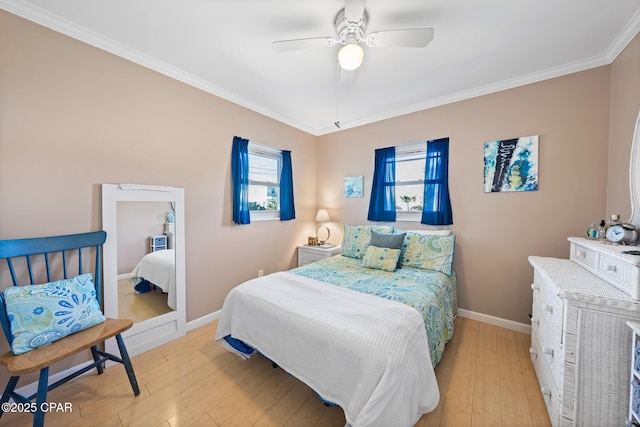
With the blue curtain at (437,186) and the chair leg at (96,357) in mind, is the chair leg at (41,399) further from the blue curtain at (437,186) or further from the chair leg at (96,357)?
the blue curtain at (437,186)

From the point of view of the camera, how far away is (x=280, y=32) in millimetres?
1803

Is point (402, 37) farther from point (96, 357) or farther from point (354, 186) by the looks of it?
point (96, 357)

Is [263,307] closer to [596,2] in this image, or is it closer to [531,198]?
[531,198]

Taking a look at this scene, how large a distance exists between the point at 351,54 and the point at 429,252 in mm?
2052

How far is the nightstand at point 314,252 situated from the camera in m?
3.44

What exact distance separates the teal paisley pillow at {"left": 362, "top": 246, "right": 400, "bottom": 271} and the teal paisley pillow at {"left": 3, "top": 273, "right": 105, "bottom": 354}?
2.33 meters

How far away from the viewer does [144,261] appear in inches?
85.4

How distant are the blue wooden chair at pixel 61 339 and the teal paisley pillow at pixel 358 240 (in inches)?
90.3

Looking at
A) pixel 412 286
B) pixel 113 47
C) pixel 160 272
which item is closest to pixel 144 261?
pixel 160 272

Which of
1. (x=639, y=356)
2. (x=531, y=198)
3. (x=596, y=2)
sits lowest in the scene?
(x=639, y=356)

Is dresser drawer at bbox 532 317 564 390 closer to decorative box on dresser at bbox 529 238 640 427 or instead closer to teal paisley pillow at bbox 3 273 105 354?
decorative box on dresser at bbox 529 238 640 427

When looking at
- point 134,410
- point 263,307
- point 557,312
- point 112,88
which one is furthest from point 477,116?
point 134,410

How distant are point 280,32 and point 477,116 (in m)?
2.29

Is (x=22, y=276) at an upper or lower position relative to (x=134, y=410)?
upper
